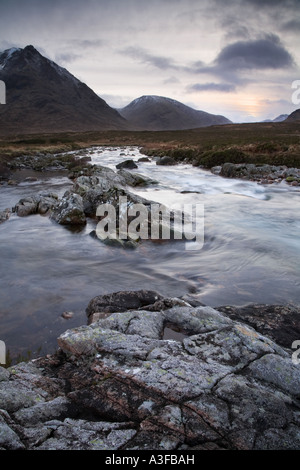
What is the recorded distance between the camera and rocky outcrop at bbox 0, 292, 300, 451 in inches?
120

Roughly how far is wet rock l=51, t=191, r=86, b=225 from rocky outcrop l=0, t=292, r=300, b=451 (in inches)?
358

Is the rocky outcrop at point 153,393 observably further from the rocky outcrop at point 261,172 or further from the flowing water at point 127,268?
the rocky outcrop at point 261,172

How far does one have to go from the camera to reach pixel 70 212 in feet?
44.5

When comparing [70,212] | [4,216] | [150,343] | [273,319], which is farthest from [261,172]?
[150,343]

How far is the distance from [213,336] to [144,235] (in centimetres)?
715

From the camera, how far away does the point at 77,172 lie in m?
27.4

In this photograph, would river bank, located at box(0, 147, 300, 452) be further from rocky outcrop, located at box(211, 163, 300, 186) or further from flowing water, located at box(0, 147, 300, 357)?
rocky outcrop, located at box(211, 163, 300, 186)

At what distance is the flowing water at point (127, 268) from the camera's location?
6.42 meters

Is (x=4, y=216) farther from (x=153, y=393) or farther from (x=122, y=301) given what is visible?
(x=153, y=393)

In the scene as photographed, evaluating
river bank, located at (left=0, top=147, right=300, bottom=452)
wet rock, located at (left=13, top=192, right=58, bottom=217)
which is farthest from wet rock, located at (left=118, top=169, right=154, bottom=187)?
river bank, located at (left=0, top=147, right=300, bottom=452)
